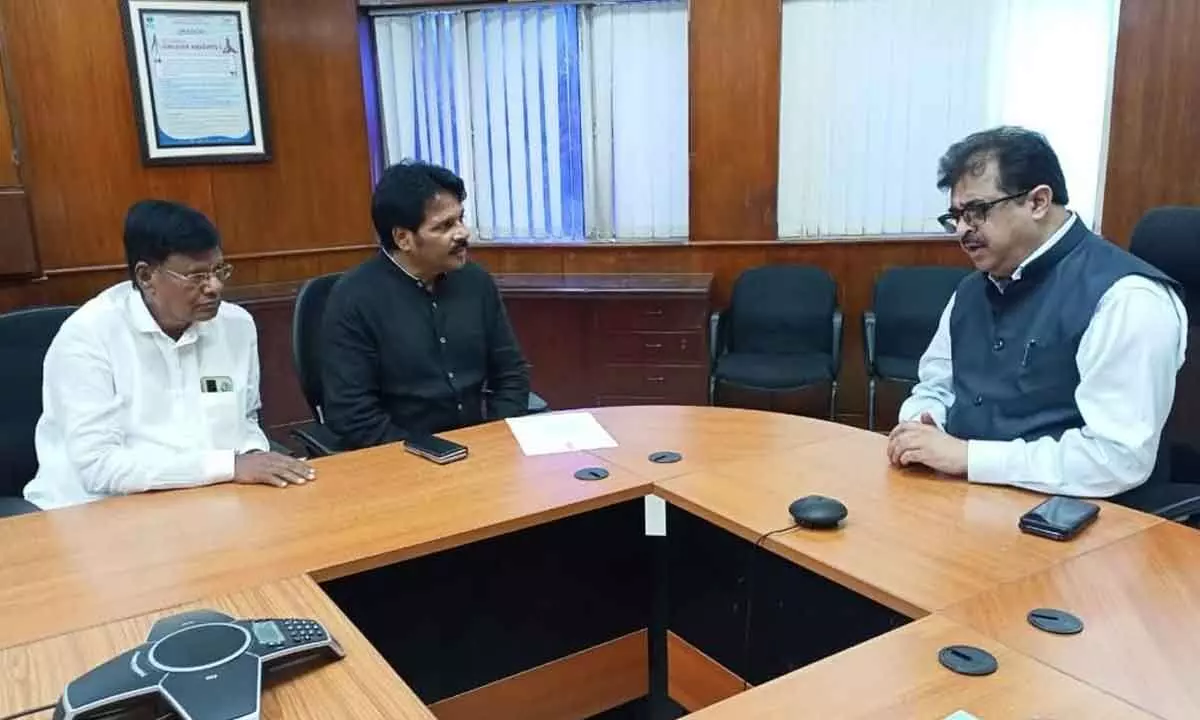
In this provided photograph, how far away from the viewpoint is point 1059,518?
1.49 metres

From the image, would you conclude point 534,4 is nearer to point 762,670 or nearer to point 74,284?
point 74,284

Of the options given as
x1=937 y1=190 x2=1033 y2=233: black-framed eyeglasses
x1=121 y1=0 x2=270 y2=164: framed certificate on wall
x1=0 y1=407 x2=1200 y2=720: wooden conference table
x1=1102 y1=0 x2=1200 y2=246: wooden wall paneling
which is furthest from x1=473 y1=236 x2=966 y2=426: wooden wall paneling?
x1=937 y1=190 x2=1033 y2=233: black-framed eyeglasses

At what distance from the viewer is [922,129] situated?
13.5 feet

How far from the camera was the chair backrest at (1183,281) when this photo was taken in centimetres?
209

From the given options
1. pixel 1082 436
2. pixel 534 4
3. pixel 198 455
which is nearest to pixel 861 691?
pixel 1082 436

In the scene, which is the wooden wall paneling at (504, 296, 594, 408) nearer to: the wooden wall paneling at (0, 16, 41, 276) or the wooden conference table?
the wooden wall paneling at (0, 16, 41, 276)

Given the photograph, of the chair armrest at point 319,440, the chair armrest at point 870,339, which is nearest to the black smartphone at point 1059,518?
the chair armrest at point 319,440

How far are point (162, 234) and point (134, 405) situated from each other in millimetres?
376

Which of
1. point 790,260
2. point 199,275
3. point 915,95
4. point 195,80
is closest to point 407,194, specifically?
point 199,275

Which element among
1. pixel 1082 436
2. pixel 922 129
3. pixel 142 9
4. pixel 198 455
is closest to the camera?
pixel 1082 436

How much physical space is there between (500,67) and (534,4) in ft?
1.10

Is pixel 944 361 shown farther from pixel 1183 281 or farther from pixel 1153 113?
pixel 1153 113

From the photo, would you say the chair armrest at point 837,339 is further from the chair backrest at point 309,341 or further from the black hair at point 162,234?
the black hair at point 162,234

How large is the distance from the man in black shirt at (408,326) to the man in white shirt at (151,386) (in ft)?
1.11
